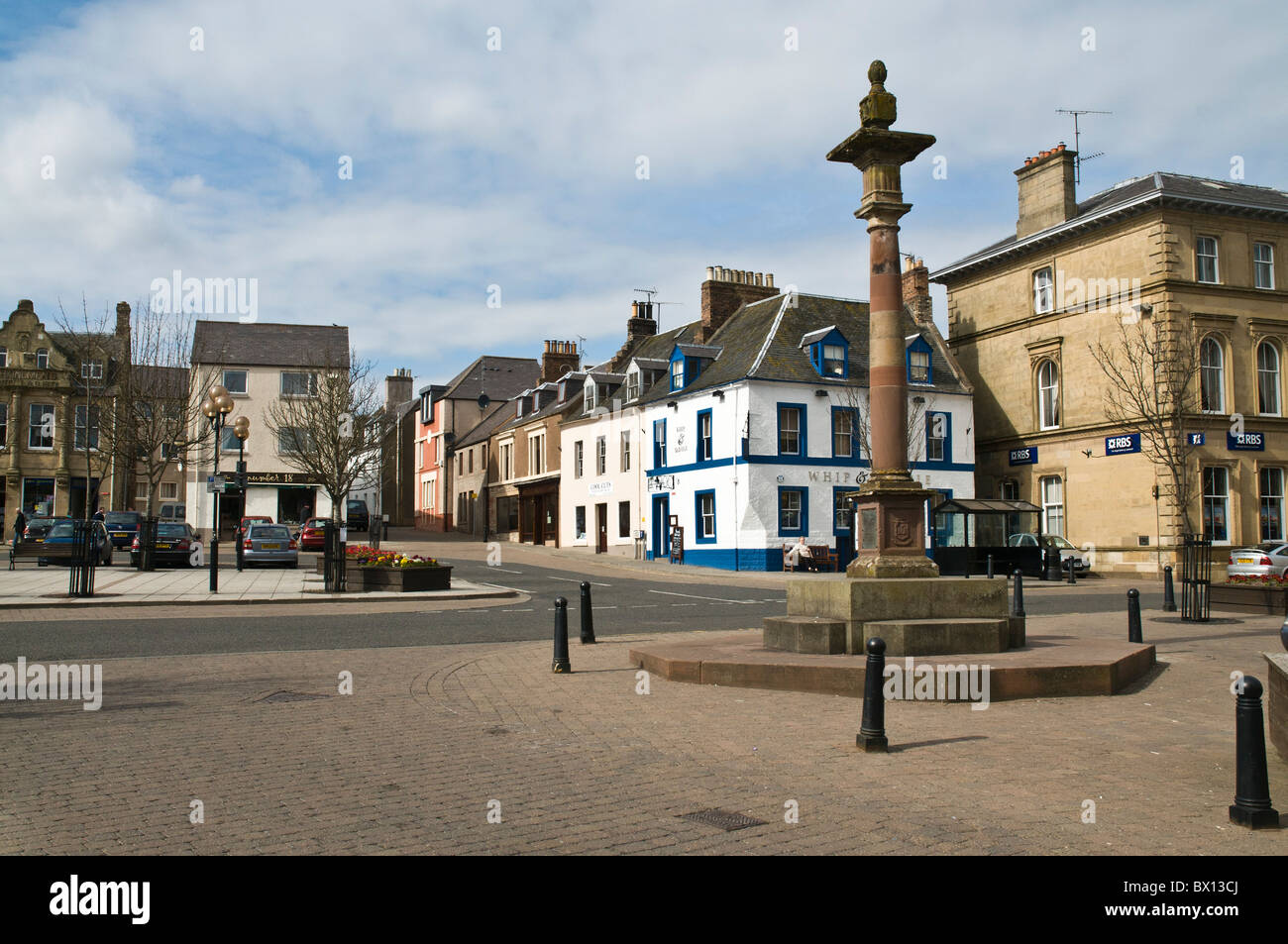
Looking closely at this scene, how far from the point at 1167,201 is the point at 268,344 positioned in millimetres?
45807

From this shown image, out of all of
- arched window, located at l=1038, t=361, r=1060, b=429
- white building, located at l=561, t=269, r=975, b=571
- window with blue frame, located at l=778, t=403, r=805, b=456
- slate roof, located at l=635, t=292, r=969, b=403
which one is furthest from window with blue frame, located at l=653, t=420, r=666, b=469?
arched window, located at l=1038, t=361, r=1060, b=429

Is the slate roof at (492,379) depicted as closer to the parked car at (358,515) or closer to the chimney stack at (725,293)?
the parked car at (358,515)

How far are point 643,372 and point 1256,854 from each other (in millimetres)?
38610

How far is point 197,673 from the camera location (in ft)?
36.1

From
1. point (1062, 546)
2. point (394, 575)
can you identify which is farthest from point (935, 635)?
point (1062, 546)

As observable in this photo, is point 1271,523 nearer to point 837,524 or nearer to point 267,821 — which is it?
point 837,524

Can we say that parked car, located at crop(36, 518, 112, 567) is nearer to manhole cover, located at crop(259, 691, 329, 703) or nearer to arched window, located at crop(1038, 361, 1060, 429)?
manhole cover, located at crop(259, 691, 329, 703)

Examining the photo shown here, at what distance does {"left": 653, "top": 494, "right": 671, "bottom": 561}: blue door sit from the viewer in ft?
131

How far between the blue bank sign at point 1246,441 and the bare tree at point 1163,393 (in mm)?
1975

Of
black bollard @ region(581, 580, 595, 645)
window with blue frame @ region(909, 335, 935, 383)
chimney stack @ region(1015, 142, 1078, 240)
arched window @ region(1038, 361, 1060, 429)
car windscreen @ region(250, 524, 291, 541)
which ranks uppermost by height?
chimney stack @ region(1015, 142, 1078, 240)

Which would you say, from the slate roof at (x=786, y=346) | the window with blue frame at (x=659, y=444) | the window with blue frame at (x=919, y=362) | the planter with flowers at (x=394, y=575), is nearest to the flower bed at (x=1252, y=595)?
the planter with flowers at (x=394, y=575)

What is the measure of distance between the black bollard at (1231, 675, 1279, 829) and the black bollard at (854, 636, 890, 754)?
2410 millimetres

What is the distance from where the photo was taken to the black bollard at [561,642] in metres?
11.4
